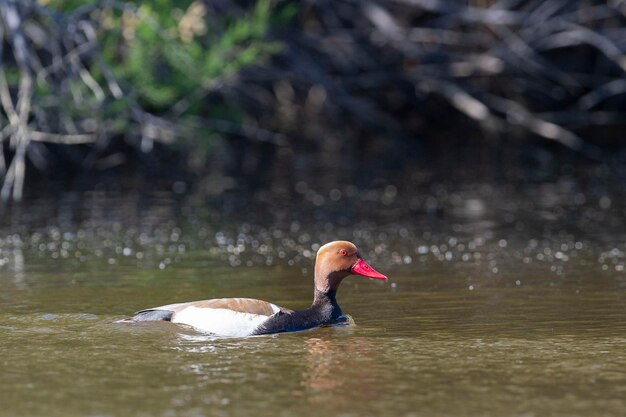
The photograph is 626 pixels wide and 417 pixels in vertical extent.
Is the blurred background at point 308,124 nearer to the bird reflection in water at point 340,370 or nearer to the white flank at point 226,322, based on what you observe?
the white flank at point 226,322

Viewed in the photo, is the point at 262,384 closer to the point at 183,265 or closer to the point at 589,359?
the point at 589,359

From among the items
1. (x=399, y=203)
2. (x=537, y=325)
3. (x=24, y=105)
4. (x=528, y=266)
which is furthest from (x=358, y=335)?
(x=399, y=203)

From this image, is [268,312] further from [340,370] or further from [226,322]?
[340,370]

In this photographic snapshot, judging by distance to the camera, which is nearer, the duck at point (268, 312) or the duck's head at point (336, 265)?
the duck at point (268, 312)

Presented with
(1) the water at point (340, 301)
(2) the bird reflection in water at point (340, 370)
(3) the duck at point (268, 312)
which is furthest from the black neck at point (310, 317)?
Result: (2) the bird reflection in water at point (340, 370)

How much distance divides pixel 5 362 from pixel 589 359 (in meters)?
3.80

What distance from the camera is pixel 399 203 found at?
711 inches

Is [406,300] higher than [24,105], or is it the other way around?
[24,105]

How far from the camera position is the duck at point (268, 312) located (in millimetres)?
9172

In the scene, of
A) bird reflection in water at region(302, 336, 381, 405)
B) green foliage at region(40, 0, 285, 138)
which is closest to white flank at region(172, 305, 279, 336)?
bird reflection in water at region(302, 336, 381, 405)

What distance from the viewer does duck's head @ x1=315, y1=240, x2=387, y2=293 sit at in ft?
32.3

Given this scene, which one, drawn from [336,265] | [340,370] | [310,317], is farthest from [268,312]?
[340,370]

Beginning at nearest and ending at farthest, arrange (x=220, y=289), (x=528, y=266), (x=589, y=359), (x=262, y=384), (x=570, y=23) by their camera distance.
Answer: (x=262, y=384) → (x=589, y=359) → (x=220, y=289) → (x=528, y=266) → (x=570, y=23)

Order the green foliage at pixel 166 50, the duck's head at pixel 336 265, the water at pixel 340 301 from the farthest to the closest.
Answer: the green foliage at pixel 166 50
the duck's head at pixel 336 265
the water at pixel 340 301
